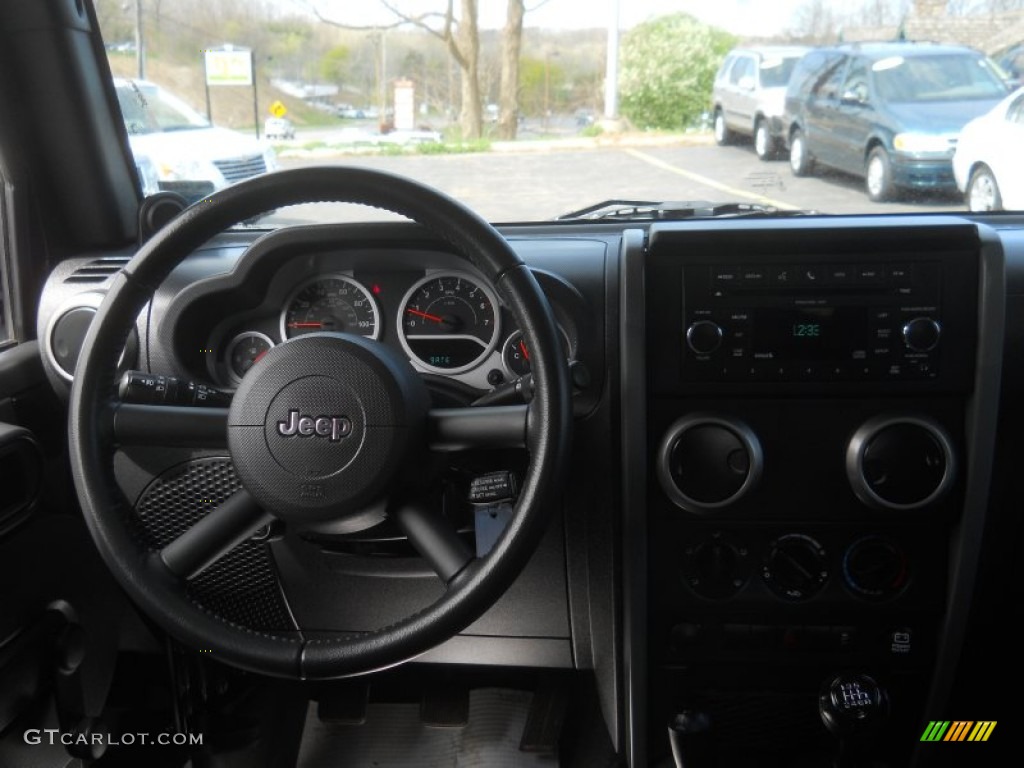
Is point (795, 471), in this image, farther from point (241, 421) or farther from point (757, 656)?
point (241, 421)

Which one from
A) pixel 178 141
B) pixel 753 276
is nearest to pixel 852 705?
pixel 753 276

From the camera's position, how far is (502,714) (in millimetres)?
2672

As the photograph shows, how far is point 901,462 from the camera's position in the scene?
1904 mm

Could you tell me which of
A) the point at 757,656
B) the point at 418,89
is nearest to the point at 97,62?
the point at 418,89

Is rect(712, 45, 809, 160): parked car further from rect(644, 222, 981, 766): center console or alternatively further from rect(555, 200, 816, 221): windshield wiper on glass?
rect(644, 222, 981, 766): center console

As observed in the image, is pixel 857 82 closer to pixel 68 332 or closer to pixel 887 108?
pixel 887 108

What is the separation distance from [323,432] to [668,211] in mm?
1060

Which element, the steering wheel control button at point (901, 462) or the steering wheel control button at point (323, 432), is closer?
the steering wheel control button at point (323, 432)

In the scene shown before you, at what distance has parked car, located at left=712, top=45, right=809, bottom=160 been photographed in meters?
2.21

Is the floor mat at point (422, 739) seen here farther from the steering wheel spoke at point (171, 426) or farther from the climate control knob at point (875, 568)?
the steering wheel spoke at point (171, 426)

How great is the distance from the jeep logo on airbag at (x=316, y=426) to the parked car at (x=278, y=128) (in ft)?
3.27

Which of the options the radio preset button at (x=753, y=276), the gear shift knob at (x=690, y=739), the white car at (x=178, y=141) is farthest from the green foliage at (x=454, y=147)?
the gear shift knob at (x=690, y=739)

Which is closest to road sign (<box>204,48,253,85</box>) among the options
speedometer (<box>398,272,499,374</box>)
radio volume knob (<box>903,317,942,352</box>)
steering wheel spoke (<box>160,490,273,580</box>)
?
speedometer (<box>398,272,499,374</box>)

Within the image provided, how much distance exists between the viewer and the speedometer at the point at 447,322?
2.03 metres
